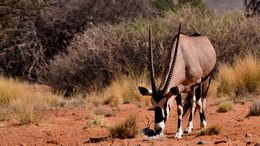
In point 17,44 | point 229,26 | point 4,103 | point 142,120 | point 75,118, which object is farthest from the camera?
point 17,44

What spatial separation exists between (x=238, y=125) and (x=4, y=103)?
900 centimetres

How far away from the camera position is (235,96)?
1692 centimetres

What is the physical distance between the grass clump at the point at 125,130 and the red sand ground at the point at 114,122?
0.65 feet

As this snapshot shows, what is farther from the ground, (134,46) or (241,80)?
(134,46)

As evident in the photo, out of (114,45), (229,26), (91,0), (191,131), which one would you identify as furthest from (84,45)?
(191,131)

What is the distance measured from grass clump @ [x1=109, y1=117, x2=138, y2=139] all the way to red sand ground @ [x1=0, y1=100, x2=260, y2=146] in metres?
0.20

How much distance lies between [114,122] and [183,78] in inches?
96.6

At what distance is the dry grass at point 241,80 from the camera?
56.6 feet

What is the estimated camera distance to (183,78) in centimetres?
1170

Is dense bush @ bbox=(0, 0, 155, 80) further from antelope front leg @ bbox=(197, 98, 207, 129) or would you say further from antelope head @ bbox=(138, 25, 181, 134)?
antelope head @ bbox=(138, 25, 181, 134)

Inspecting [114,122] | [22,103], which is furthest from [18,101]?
[114,122]

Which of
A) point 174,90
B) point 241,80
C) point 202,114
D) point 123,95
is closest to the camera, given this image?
point 174,90

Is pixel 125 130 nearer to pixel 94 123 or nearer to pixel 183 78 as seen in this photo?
pixel 183 78

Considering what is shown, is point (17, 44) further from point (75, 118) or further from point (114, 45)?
point (75, 118)
